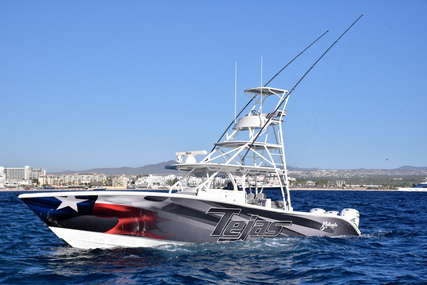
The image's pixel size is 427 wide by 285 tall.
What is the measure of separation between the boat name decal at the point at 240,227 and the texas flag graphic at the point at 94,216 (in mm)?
1741

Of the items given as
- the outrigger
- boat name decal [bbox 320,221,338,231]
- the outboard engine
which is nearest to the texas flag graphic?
the outrigger

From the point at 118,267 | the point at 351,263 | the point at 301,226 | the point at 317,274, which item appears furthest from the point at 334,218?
the point at 118,267

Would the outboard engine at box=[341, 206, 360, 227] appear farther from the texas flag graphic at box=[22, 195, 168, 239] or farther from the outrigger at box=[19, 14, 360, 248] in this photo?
the texas flag graphic at box=[22, 195, 168, 239]

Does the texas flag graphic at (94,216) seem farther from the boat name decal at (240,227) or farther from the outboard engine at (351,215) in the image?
the outboard engine at (351,215)

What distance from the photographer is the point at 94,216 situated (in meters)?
12.6

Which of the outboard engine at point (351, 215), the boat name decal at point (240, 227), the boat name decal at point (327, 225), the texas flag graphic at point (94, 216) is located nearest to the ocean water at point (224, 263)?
the boat name decal at point (240, 227)

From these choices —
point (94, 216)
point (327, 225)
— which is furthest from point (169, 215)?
point (327, 225)

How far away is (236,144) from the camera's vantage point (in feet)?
53.1

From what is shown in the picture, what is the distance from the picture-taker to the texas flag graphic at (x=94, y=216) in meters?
12.5

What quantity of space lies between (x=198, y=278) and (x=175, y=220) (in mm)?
3069

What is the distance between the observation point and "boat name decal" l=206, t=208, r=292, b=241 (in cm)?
1356

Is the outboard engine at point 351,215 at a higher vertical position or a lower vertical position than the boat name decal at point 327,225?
higher

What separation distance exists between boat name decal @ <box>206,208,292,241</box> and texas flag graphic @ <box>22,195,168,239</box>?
5.71ft

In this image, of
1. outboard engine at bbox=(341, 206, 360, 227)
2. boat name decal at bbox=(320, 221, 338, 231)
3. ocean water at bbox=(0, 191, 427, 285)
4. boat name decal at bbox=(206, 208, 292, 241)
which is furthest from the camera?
outboard engine at bbox=(341, 206, 360, 227)
